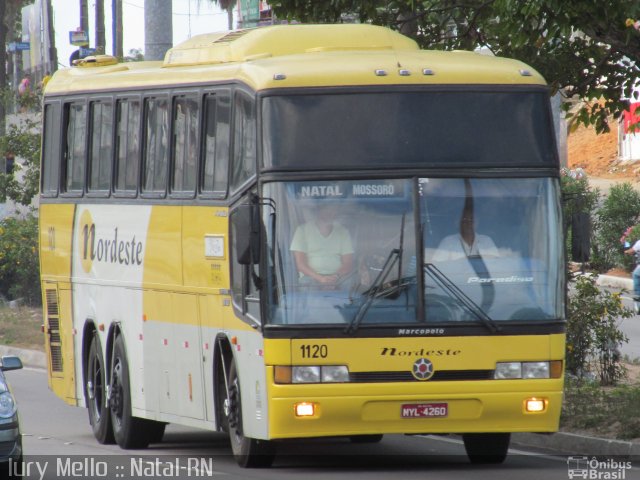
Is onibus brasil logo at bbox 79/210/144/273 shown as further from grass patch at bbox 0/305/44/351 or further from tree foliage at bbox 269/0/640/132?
grass patch at bbox 0/305/44/351

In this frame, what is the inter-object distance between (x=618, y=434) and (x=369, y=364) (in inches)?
120

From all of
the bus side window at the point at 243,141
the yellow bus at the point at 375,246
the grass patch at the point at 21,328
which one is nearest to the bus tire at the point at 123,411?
the yellow bus at the point at 375,246

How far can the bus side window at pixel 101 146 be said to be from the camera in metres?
15.3

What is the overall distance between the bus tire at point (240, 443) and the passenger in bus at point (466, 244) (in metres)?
1.96

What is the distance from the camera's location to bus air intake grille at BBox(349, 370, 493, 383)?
11.4 m

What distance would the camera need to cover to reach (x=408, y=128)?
11.9m

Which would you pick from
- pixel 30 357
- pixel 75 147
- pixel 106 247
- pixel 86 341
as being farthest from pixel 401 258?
pixel 30 357

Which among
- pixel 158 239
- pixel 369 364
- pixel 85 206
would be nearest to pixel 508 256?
pixel 369 364

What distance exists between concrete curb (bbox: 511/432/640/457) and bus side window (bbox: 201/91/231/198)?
133 inches

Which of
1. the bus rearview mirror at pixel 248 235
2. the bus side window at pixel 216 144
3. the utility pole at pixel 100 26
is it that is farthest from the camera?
the utility pole at pixel 100 26

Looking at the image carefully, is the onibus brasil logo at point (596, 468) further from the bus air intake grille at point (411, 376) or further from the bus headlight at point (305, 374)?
the bus headlight at point (305, 374)

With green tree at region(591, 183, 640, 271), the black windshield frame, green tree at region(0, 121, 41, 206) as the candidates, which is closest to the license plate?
the black windshield frame

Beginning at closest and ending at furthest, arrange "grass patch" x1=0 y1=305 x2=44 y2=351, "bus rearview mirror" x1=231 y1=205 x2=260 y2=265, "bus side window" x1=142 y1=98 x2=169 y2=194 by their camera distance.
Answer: "bus rearview mirror" x1=231 y1=205 x2=260 y2=265
"bus side window" x1=142 y1=98 x2=169 y2=194
"grass patch" x1=0 y1=305 x2=44 y2=351

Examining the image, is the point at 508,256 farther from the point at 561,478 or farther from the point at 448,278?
the point at 561,478
